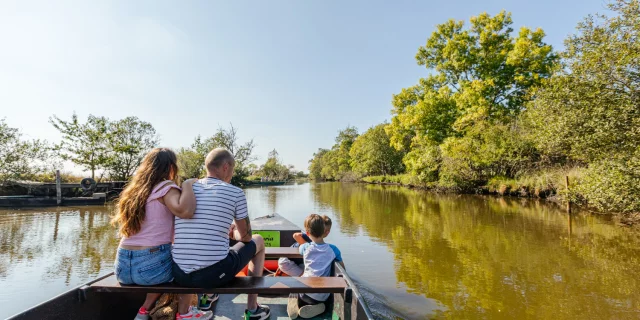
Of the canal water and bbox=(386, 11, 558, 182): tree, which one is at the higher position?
bbox=(386, 11, 558, 182): tree

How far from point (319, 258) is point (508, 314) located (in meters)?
2.63

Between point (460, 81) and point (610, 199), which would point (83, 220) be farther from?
point (460, 81)

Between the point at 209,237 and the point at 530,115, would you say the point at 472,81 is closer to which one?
the point at 530,115

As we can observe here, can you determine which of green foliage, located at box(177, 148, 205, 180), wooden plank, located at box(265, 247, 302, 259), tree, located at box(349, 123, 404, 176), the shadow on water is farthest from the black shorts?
tree, located at box(349, 123, 404, 176)

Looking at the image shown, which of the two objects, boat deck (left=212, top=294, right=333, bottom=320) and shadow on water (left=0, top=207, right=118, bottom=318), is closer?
boat deck (left=212, top=294, right=333, bottom=320)

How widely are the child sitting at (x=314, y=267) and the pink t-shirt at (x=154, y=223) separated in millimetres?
1207

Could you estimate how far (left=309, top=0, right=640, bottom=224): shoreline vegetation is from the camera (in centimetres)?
776

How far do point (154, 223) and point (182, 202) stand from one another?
0.32 m

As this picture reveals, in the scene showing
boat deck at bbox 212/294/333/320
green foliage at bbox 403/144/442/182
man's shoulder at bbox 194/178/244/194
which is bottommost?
boat deck at bbox 212/294/333/320

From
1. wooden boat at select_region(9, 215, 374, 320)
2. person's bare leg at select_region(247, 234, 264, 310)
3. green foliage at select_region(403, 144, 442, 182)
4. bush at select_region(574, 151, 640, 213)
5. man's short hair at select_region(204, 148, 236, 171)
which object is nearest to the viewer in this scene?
wooden boat at select_region(9, 215, 374, 320)

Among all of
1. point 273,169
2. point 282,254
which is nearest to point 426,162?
point 282,254

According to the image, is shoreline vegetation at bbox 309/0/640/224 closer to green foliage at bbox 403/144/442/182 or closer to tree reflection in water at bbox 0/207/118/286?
green foliage at bbox 403/144/442/182

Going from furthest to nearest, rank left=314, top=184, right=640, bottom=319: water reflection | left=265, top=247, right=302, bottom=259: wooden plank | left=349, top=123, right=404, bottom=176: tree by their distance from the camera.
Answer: left=349, top=123, right=404, bottom=176: tree → left=314, top=184, right=640, bottom=319: water reflection → left=265, top=247, right=302, bottom=259: wooden plank

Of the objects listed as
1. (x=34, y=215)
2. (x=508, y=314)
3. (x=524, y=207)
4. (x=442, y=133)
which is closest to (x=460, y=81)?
(x=442, y=133)
